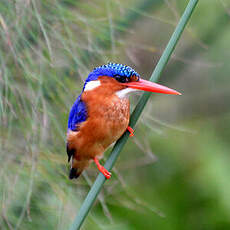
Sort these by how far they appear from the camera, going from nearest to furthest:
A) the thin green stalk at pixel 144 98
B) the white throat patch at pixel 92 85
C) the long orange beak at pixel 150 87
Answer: the thin green stalk at pixel 144 98 → the long orange beak at pixel 150 87 → the white throat patch at pixel 92 85

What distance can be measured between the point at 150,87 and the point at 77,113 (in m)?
0.40

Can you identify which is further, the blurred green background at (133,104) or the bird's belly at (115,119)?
the blurred green background at (133,104)

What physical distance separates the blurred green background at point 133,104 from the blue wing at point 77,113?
73 millimetres

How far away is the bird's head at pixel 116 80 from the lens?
157cm

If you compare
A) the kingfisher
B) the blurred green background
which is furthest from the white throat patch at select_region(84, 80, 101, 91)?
the blurred green background

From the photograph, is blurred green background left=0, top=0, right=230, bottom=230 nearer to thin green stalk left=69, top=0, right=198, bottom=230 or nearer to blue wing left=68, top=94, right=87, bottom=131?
blue wing left=68, top=94, right=87, bottom=131

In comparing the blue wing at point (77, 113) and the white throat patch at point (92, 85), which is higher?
the white throat patch at point (92, 85)

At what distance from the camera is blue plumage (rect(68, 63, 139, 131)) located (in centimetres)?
159

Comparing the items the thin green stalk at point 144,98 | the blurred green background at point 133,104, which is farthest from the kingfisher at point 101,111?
the thin green stalk at point 144,98

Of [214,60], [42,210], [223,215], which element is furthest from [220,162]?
[42,210]

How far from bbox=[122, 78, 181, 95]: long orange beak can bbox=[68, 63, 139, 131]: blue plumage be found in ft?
0.11

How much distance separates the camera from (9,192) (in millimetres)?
1833

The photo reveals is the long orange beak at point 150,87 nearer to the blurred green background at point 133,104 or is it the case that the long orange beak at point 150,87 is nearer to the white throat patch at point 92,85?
the white throat patch at point 92,85

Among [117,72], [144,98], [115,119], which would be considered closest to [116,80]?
[117,72]
